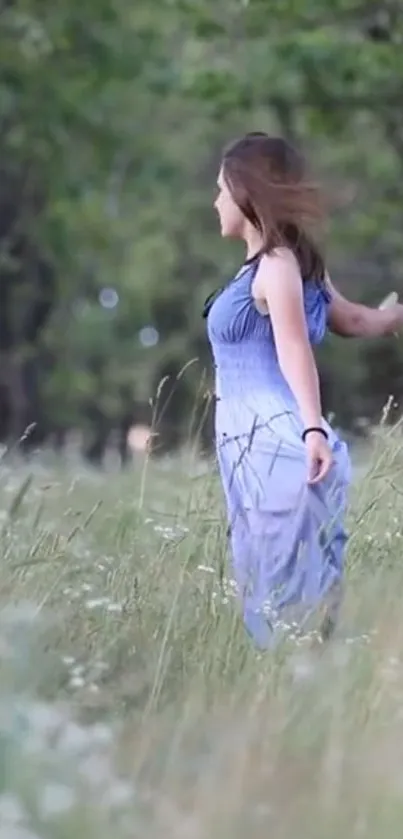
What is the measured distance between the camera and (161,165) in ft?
74.1

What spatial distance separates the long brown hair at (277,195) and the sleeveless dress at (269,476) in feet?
0.38

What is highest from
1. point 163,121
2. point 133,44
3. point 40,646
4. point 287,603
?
point 40,646

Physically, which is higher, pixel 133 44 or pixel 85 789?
pixel 85 789

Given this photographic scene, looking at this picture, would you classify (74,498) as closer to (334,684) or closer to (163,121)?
(334,684)

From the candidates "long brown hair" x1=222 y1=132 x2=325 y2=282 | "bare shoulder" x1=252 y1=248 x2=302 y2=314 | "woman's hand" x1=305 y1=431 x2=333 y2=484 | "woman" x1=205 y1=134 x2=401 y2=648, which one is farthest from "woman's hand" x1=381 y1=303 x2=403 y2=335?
"woman's hand" x1=305 y1=431 x2=333 y2=484

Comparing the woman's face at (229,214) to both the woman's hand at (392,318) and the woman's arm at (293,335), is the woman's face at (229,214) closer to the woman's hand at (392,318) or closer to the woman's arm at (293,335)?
the woman's arm at (293,335)

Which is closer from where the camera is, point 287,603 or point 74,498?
point 287,603

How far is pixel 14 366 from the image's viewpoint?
94.7ft

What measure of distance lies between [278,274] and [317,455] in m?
0.49

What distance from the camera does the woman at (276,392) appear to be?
4449 millimetres

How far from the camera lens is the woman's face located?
461 centimetres

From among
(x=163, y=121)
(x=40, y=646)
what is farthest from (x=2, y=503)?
(x=163, y=121)

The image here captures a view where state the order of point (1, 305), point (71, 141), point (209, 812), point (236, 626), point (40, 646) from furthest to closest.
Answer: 1. point (1, 305)
2. point (71, 141)
3. point (236, 626)
4. point (40, 646)
5. point (209, 812)

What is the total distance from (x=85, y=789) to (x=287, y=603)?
1931 millimetres
